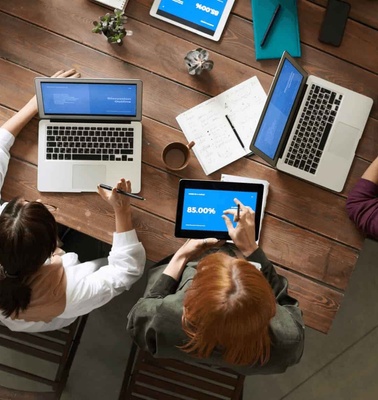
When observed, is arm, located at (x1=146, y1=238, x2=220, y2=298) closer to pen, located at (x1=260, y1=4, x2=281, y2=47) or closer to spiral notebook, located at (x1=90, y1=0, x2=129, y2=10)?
pen, located at (x1=260, y1=4, x2=281, y2=47)

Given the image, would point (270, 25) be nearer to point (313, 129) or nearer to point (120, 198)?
point (313, 129)

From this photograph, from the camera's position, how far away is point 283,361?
4.34ft

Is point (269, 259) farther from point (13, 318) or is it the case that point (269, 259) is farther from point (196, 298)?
point (13, 318)

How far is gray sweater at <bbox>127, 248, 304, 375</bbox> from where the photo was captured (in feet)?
4.26

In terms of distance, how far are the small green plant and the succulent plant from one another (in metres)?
0.22

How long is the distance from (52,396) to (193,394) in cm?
46

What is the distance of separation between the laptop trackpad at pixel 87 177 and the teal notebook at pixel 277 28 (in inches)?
25.8

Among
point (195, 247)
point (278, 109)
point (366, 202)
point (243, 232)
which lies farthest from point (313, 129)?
point (195, 247)

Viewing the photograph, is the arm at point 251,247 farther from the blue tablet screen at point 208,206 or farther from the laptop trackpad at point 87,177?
the laptop trackpad at point 87,177

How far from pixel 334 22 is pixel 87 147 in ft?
3.00

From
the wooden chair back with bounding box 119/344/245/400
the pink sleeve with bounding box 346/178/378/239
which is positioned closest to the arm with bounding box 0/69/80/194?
the wooden chair back with bounding box 119/344/245/400

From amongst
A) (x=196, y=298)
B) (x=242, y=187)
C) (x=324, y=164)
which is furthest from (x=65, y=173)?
(x=324, y=164)

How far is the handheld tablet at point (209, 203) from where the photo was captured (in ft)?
4.90

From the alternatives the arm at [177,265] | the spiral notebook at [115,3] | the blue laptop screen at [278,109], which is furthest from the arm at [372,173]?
the spiral notebook at [115,3]
